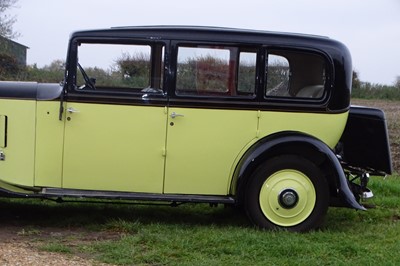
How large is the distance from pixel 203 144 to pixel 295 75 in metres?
1.31

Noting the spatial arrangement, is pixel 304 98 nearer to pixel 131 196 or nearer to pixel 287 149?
pixel 287 149

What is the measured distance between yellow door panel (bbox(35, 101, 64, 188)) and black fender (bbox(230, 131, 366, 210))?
1.86 meters

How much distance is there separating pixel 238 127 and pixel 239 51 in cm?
82

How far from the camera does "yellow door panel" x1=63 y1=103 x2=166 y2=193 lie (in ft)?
20.0

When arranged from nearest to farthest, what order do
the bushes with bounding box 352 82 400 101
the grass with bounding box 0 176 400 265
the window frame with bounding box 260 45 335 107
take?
1. the grass with bounding box 0 176 400 265
2. the window frame with bounding box 260 45 335 107
3. the bushes with bounding box 352 82 400 101

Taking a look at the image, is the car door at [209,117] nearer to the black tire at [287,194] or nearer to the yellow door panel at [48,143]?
the black tire at [287,194]

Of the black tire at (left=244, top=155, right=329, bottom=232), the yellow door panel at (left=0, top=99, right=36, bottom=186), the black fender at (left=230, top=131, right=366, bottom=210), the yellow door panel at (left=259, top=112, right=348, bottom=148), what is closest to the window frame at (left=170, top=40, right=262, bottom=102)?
the yellow door panel at (left=259, top=112, right=348, bottom=148)

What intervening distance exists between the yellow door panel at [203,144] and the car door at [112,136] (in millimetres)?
119

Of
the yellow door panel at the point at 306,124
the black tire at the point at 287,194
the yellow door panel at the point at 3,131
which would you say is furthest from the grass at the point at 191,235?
the yellow door panel at the point at 306,124

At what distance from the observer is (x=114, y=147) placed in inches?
242

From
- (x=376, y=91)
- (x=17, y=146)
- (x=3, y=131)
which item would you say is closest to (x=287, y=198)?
(x=17, y=146)

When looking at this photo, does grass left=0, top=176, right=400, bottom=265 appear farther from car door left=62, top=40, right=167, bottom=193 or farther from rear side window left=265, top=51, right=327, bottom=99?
rear side window left=265, top=51, right=327, bottom=99

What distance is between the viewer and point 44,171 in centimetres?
614

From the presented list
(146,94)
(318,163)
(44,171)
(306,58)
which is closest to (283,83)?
(306,58)
